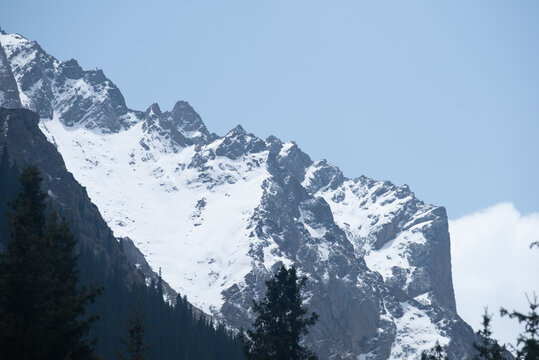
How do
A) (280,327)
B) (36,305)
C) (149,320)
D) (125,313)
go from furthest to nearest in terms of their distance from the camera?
(149,320), (125,313), (280,327), (36,305)

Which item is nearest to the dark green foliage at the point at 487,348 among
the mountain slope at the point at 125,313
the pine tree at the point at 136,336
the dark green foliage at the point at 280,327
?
the dark green foliage at the point at 280,327

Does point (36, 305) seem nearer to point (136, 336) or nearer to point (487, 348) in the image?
point (136, 336)

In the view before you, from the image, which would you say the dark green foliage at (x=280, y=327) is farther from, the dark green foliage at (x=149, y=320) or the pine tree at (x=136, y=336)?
the dark green foliage at (x=149, y=320)

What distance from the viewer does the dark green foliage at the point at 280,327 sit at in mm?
38278

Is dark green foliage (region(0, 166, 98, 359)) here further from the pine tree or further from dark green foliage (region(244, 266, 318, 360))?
dark green foliage (region(244, 266, 318, 360))

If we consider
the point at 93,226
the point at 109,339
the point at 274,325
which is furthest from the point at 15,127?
the point at 274,325

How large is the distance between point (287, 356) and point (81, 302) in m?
12.3

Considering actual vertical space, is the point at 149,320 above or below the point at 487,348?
above


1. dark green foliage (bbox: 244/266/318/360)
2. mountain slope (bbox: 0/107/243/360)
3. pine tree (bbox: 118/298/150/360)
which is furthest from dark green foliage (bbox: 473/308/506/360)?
mountain slope (bbox: 0/107/243/360)

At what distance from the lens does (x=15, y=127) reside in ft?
648

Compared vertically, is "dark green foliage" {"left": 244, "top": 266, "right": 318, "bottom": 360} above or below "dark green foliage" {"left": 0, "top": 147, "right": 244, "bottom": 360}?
below

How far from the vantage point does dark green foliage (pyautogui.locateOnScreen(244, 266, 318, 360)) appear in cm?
3828

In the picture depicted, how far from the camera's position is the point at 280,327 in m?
39.0

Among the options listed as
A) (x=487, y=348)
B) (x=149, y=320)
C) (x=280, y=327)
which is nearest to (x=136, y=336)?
(x=280, y=327)
